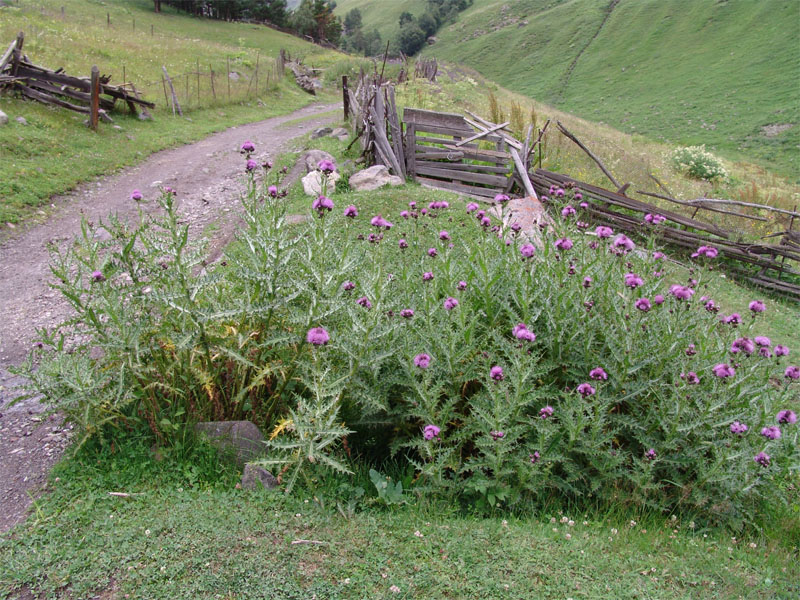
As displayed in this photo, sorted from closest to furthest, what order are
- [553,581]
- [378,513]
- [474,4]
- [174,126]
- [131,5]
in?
[553,581], [378,513], [174,126], [131,5], [474,4]

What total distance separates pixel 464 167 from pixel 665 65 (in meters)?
60.4

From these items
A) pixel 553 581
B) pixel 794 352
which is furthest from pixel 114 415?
pixel 794 352

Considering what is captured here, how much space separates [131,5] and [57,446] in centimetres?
5604

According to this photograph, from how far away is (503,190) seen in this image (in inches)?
457

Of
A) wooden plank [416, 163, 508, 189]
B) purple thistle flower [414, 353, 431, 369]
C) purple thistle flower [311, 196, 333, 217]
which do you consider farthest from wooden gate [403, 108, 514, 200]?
purple thistle flower [414, 353, 431, 369]

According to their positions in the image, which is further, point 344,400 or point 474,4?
point 474,4

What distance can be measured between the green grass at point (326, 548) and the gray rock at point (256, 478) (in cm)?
9

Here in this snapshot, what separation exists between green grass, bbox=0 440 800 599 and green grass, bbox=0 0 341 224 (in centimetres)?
706

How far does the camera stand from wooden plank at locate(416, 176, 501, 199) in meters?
11.8

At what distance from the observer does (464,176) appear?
1193cm

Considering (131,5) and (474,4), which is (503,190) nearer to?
(131,5)

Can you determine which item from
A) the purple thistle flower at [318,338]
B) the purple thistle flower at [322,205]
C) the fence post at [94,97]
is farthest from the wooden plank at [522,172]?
the fence post at [94,97]

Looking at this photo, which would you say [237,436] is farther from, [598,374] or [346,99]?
[346,99]

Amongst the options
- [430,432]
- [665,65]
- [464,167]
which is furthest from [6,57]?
[665,65]
